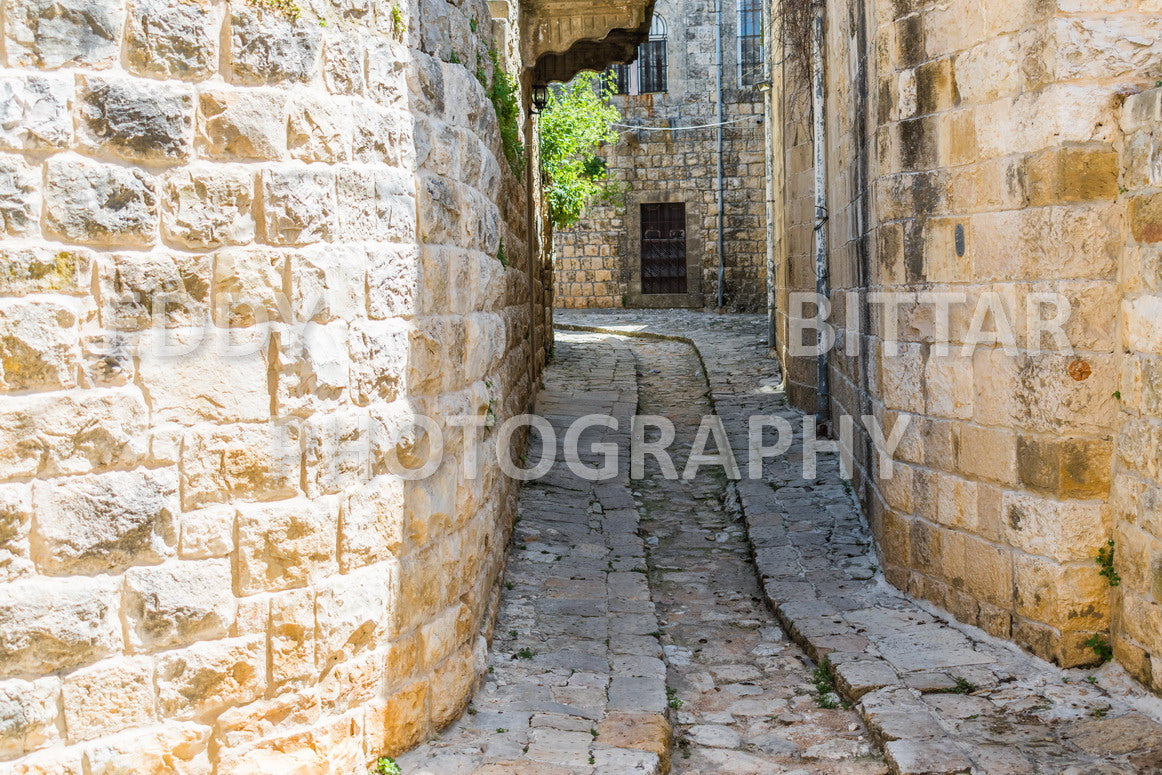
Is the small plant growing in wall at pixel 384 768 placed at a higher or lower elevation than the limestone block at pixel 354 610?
lower

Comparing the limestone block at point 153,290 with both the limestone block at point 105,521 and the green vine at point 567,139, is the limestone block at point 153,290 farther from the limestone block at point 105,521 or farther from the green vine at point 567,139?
the green vine at point 567,139

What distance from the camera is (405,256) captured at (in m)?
3.83

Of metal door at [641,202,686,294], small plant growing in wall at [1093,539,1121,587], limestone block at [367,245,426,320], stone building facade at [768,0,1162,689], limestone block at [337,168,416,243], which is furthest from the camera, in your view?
metal door at [641,202,686,294]

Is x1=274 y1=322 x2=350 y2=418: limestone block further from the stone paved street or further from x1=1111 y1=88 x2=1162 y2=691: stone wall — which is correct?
x1=1111 y1=88 x2=1162 y2=691: stone wall

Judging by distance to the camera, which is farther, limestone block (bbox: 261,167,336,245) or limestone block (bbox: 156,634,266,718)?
limestone block (bbox: 261,167,336,245)

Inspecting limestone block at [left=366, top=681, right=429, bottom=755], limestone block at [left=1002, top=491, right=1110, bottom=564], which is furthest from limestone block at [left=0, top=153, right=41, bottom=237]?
limestone block at [left=1002, top=491, right=1110, bottom=564]

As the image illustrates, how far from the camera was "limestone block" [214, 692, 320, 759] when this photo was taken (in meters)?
3.29

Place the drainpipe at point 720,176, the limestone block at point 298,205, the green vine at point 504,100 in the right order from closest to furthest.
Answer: the limestone block at point 298,205 < the green vine at point 504,100 < the drainpipe at point 720,176

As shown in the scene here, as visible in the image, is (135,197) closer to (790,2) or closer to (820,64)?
(820,64)

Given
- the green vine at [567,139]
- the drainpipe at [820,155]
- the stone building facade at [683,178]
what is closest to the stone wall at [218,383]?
the drainpipe at [820,155]

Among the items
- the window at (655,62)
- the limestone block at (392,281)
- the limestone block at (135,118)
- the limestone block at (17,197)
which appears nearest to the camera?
the limestone block at (17,197)

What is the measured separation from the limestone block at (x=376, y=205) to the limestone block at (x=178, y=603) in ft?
3.89

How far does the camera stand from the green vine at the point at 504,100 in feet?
16.8

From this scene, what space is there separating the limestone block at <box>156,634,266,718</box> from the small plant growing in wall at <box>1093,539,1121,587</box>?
357 cm
